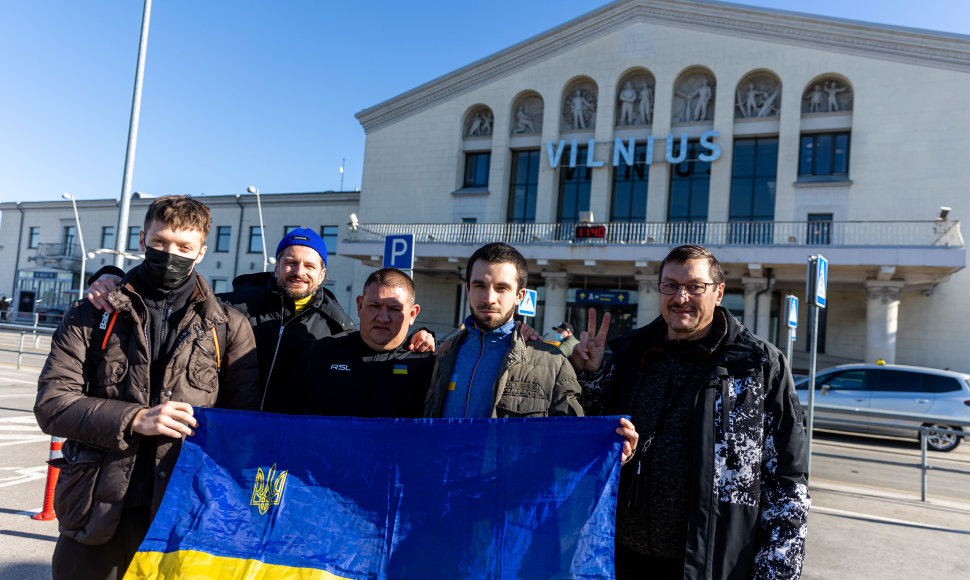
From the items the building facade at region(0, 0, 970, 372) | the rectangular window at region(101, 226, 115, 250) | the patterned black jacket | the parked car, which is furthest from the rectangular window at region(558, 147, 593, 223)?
the rectangular window at region(101, 226, 115, 250)

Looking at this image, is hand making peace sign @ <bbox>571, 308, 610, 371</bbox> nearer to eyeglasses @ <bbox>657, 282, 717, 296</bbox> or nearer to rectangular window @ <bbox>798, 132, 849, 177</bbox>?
eyeglasses @ <bbox>657, 282, 717, 296</bbox>

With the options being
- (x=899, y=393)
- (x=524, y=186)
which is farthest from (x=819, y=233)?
(x=524, y=186)

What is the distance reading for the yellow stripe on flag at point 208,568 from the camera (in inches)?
98.7

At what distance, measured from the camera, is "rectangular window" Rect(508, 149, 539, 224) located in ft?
99.6

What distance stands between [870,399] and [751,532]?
12.9 m

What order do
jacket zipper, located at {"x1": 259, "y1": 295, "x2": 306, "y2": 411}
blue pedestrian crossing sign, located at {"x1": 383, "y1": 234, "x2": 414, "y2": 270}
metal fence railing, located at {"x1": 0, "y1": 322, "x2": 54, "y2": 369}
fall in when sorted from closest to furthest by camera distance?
jacket zipper, located at {"x1": 259, "y1": 295, "x2": 306, "y2": 411}, blue pedestrian crossing sign, located at {"x1": 383, "y1": 234, "x2": 414, "y2": 270}, metal fence railing, located at {"x1": 0, "y1": 322, "x2": 54, "y2": 369}

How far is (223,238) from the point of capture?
40125 millimetres

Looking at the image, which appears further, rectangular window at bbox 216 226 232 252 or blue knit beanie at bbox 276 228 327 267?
rectangular window at bbox 216 226 232 252

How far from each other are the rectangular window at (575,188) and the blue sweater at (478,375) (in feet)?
87.4

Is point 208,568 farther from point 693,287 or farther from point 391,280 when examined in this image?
point 693,287

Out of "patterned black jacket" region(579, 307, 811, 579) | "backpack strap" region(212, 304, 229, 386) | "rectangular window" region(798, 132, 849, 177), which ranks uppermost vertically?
"rectangular window" region(798, 132, 849, 177)

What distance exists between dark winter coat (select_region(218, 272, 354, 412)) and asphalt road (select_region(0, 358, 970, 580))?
234 cm

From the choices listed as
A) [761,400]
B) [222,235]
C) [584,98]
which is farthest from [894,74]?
[222,235]

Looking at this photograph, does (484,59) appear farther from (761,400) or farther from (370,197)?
(761,400)
